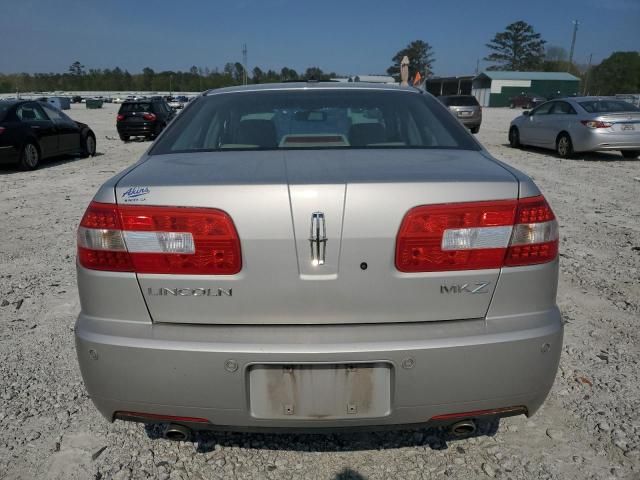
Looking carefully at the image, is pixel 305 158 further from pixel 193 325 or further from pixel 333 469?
pixel 333 469

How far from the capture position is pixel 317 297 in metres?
1.70

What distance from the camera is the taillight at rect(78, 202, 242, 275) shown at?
1681mm

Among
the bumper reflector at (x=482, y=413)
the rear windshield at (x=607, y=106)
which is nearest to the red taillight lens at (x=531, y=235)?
the bumper reflector at (x=482, y=413)

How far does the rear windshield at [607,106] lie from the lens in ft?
38.0

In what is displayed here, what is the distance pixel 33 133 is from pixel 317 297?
35.7ft

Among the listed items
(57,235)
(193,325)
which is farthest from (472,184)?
(57,235)

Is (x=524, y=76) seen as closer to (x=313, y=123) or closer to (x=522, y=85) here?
(x=522, y=85)

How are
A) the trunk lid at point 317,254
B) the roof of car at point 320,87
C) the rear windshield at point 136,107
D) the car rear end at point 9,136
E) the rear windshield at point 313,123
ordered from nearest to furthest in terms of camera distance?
the trunk lid at point 317,254, the rear windshield at point 313,123, the roof of car at point 320,87, the car rear end at point 9,136, the rear windshield at point 136,107

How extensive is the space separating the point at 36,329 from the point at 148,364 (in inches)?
85.7

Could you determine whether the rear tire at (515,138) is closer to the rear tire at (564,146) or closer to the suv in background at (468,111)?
the rear tire at (564,146)

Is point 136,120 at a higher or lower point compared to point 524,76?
lower

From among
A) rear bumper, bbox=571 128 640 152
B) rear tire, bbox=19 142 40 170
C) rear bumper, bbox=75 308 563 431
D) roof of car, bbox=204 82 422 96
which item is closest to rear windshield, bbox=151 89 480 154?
roof of car, bbox=204 82 422 96

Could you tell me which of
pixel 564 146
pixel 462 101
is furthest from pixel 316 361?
pixel 462 101

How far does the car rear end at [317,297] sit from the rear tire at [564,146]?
11.5 metres
